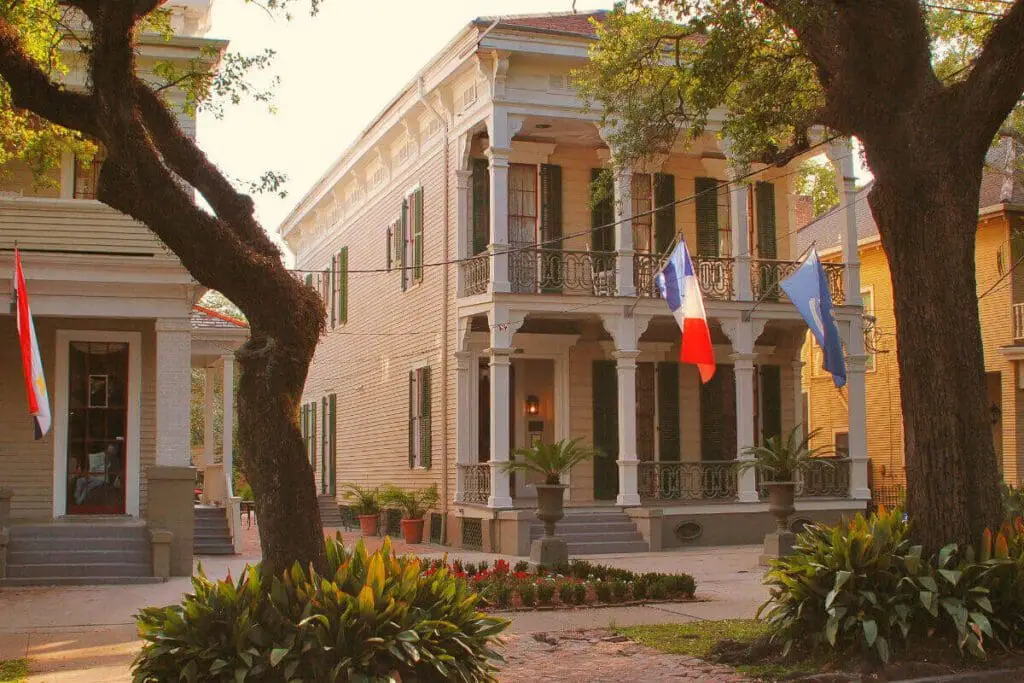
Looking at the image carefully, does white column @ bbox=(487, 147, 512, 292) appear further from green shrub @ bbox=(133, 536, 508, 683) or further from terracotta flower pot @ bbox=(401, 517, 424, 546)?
green shrub @ bbox=(133, 536, 508, 683)

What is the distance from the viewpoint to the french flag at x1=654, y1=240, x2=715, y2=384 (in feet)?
53.1

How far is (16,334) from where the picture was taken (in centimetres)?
1752

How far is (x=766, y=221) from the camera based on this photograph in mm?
23906

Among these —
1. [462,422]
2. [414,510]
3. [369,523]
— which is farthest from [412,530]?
[462,422]

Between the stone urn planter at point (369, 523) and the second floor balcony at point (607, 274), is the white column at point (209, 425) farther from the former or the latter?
the second floor balcony at point (607, 274)

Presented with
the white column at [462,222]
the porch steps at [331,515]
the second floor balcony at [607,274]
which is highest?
the white column at [462,222]

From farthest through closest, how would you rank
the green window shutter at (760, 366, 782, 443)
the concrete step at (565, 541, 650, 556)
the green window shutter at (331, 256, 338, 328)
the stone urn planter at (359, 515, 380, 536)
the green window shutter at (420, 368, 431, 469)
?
the green window shutter at (331, 256, 338, 328), the stone urn planter at (359, 515, 380, 536), the green window shutter at (760, 366, 782, 443), the green window shutter at (420, 368, 431, 469), the concrete step at (565, 541, 650, 556)

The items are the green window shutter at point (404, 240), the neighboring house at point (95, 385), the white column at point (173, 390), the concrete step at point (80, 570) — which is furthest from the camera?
the green window shutter at point (404, 240)

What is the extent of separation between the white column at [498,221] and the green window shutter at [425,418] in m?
3.56

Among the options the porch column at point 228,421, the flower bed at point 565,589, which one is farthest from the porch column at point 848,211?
the porch column at point 228,421

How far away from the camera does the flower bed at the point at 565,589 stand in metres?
12.4

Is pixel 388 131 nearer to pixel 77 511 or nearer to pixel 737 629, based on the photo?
pixel 77 511

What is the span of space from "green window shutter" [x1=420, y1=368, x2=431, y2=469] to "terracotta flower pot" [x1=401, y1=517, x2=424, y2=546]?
106cm

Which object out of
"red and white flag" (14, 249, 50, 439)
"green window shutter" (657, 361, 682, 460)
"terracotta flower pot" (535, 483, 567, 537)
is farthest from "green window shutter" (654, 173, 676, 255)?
"red and white flag" (14, 249, 50, 439)
